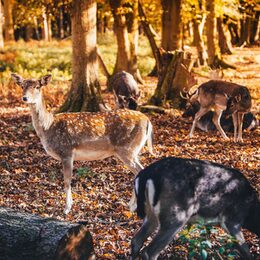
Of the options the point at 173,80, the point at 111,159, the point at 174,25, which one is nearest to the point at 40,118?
the point at 111,159

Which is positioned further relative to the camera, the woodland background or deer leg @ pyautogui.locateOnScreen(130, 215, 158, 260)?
the woodland background

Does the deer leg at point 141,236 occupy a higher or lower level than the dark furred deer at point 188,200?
lower

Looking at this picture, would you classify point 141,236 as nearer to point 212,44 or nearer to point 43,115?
point 43,115

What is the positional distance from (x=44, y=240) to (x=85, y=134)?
278 centimetres

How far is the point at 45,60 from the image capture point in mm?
27469

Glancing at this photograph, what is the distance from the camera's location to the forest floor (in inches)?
271

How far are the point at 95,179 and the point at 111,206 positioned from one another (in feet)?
4.27

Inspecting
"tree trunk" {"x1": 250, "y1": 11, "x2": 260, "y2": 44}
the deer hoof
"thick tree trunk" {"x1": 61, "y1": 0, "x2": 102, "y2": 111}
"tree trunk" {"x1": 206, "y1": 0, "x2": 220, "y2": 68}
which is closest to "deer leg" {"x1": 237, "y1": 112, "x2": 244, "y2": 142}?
"thick tree trunk" {"x1": 61, "y1": 0, "x2": 102, "y2": 111}

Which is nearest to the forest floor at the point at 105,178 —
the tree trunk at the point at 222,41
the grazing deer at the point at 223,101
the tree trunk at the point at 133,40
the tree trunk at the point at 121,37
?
the grazing deer at the point at 223,101

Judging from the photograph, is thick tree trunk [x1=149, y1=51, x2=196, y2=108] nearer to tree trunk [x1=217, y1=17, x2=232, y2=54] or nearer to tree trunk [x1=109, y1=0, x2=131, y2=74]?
tree trunk [x1=109, y1=0, x2=131, y2=74]

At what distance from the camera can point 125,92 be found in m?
14.6

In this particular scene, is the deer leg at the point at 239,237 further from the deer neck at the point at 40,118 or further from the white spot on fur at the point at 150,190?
the deer neck at the point at 40,118

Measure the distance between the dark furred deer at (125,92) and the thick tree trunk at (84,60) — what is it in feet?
2.15

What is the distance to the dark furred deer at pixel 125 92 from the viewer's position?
14.2 meters
